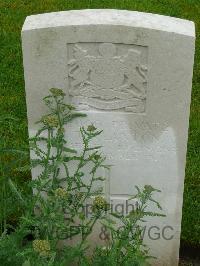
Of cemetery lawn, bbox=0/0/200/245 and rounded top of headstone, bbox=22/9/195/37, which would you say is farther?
cemetery lawn, bbox=0/0/200/245

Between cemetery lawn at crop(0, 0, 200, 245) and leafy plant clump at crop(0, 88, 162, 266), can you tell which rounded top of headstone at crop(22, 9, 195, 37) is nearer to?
leafy plant clump at crop(0, 88, 162, 266)

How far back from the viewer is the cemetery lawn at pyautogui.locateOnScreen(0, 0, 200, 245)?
3.86 meters

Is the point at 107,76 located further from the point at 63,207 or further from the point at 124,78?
the point at 63,207

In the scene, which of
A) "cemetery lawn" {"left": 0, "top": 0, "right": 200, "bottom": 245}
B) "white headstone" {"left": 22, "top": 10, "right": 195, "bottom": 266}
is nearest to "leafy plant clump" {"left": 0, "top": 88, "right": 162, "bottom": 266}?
"white headstone" {"left": 22, "top": 10, "right": 195, "bottom": 266}

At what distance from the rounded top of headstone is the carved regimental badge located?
0.34 feet

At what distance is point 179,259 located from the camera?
3613 mm

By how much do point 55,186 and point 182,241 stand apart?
1.05 meters

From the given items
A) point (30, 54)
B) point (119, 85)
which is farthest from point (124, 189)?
point (30, 54)

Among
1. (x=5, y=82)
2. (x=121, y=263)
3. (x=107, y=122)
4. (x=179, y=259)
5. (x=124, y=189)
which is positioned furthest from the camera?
(x=5, y=82)

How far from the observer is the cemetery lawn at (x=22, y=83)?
12.7 feet

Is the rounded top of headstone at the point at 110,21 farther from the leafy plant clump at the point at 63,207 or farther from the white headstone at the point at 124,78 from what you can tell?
the leafy plant clump at the point at 63,207

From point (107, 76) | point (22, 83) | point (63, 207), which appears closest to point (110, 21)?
point (107, 76)

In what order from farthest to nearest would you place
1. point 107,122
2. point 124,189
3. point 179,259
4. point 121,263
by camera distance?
point 179,259 → point 124,189 → point 107,122 → point 121,263

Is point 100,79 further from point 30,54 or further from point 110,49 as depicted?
point 30,54
